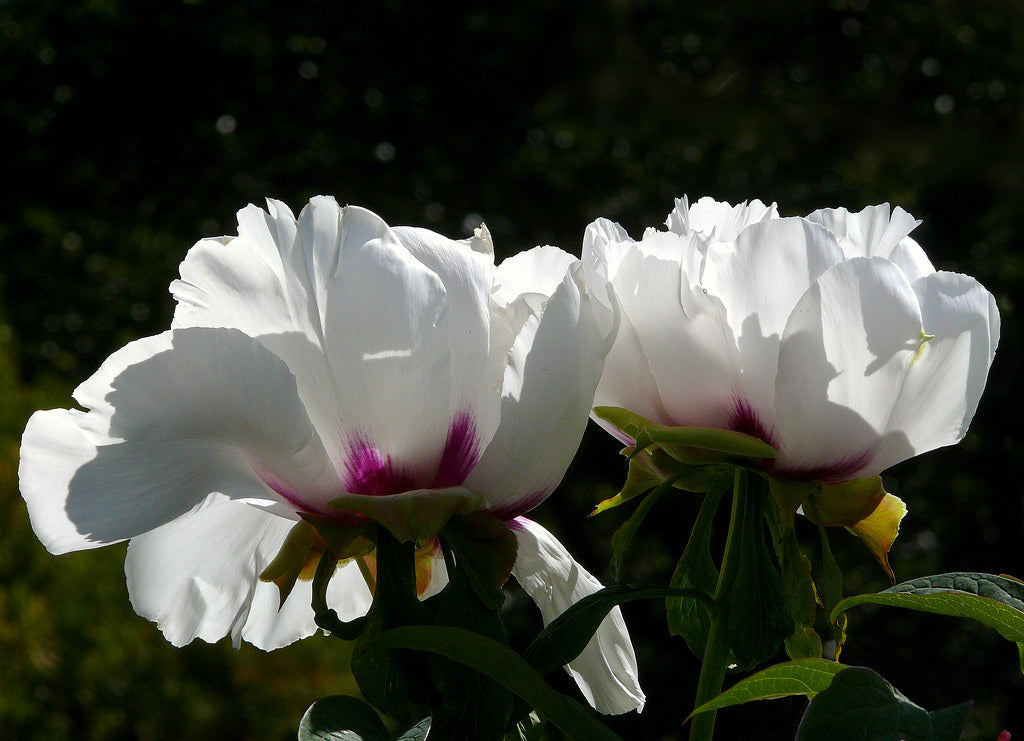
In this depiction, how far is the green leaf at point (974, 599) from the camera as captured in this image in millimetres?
262

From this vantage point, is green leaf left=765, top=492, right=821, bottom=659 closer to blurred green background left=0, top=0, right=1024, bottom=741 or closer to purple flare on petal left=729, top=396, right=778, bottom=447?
purple flare on petal left=729, top=396, right=778, bottom=447

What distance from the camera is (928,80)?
3779mm

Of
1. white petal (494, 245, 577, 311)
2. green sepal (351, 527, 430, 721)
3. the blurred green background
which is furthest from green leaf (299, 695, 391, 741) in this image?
the blurred green background

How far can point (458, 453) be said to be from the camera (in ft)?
0.91

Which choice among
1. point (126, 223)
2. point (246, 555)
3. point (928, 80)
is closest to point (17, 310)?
point (126, 223)

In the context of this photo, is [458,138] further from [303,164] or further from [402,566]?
[402,566]

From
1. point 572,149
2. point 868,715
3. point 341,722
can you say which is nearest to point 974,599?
point 868,715

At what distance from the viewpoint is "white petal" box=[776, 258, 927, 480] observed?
28 centimetres

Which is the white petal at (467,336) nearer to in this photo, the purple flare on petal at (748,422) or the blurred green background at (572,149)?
the purple flare on petal at (748,422)

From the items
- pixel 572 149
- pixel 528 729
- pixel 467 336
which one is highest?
pixel 467 336

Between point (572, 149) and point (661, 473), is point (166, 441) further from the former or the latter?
point (572, 149)

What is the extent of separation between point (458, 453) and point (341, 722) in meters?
0.07

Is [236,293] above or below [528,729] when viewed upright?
above

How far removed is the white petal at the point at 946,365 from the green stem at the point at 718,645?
5 cm
